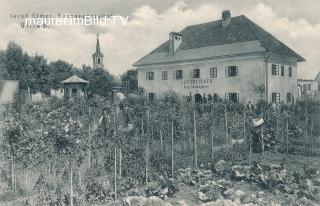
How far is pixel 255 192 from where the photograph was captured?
7.45 meters

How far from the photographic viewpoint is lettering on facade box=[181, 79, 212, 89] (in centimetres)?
2750

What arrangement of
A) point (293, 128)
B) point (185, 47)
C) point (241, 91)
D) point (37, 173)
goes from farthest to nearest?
point (185, 47) → point (241, 91) → point (293, 128) → point (37, 173)

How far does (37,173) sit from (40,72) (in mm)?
36981

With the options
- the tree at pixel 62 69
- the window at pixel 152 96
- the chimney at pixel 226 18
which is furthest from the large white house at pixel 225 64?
the tree at pixel 62 69

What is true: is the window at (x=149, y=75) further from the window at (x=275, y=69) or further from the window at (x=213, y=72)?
the window at (x=275, y=69)

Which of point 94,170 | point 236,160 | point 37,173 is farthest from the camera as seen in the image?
point 236,160

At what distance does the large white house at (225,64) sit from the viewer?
24609 mm

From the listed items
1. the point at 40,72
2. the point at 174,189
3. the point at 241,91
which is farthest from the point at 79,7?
the point at 40,72

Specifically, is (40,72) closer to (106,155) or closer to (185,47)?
(185,47)

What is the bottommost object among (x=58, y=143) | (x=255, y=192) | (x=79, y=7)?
A: (x=255, y=192)

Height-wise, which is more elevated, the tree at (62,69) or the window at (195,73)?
the tree at (62,69)

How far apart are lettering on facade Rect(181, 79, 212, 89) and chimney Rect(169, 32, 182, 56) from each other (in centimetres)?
295

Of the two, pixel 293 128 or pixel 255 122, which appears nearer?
pixel 255 122

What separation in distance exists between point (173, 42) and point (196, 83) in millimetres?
4235
